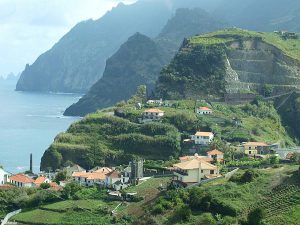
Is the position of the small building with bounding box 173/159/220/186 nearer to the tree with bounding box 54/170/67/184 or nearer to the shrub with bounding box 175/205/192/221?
the shrub with bounding box 175/205/192/221

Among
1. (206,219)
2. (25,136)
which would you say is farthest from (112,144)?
(25,136)

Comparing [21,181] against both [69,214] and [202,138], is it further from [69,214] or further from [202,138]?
[202,138]

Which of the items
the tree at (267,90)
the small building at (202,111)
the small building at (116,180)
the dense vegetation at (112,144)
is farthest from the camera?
the tree at (267,90)

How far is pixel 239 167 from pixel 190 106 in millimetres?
36104

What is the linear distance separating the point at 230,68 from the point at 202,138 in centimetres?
3372

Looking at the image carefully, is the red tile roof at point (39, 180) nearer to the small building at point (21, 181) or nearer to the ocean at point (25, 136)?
the small building at point (21, 181)

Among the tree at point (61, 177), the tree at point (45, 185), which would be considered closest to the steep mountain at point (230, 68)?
the tree at point (61, 177)

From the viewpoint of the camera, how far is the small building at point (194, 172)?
61312mm

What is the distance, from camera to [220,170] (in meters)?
65.0

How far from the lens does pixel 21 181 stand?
73938 mm

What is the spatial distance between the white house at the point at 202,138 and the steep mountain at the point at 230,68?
22571 millimetres

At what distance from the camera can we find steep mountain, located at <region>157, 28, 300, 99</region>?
110250 mm

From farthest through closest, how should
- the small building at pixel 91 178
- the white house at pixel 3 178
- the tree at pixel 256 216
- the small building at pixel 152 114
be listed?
1. the small building at pixel 152 114
2. the white house at pixel 3 178
3. the small building at pixel 91 178
4. the tree at pixel 256 216

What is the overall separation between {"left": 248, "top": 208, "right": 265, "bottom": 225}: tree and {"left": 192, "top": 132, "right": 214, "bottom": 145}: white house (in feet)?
118
